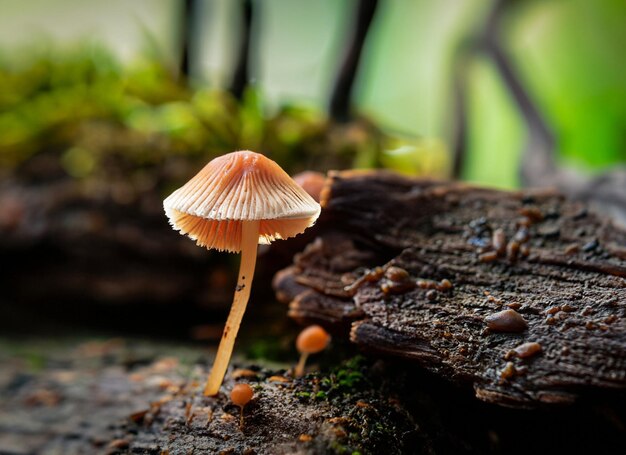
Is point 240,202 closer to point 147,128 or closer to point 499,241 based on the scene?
point 499,241

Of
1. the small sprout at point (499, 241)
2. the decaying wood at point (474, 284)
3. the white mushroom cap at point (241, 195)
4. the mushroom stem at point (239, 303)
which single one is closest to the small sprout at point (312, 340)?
the decaying wood at point (474, 284)

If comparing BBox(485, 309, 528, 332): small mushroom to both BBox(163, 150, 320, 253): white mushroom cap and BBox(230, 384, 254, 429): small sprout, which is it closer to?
BBox(163, 150, 320, 253): white mushroom cap

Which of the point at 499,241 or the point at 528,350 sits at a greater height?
the point at 499,241

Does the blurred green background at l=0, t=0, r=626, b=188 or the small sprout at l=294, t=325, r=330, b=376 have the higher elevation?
the blurred green background at l=0, t=0, r=626, b=188

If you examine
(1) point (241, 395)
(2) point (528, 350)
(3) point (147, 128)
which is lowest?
(1) point (241, 395)

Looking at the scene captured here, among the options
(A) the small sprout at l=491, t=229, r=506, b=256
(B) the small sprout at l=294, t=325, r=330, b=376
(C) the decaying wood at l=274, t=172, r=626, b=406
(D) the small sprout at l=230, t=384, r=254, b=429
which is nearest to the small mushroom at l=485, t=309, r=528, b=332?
(C) the decaying wood at l=274, t=172, r=626, b=406

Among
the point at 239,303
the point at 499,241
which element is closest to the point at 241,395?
the point at 239,303

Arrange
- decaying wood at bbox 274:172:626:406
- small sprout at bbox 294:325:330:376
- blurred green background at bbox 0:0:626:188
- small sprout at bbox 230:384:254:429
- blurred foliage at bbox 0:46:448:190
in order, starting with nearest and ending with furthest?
1. decaying wood at bbox 274:172:626:406
2. small sprout at bbox 230:384:254:429
3. small sprout at bbox 294:325:330:376
4. blurred foliage at bbox 0:46:448:190
5. blurred green background at bbox 0:0:626:188
